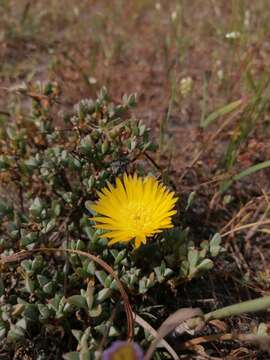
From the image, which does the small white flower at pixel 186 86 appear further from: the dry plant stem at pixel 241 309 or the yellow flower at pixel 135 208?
the dry plant stem at pixel 241 309

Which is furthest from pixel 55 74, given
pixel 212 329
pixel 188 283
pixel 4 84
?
pixel 212 329

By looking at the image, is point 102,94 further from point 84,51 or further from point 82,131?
point 84,51

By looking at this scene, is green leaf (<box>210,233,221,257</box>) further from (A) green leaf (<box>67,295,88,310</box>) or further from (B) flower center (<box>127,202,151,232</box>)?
(A) green leaf (<box>67,295,88,310</box>)

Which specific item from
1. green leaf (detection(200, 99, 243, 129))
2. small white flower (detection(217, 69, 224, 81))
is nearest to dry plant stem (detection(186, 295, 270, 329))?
green leaf (detection(200, 99, 243, 129))

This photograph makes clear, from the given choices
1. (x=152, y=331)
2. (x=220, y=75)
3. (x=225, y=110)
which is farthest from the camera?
(x=220, y=75)

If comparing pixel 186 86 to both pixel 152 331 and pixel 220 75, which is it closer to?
pixel 220 75

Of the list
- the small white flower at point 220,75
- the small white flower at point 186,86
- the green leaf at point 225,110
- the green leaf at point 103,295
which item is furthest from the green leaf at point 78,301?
the small white flower at point 220,75

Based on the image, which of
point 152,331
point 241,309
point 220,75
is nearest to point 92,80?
point 220,75

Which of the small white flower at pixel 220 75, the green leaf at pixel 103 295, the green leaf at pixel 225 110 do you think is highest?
the small white flower at pixel 220 75

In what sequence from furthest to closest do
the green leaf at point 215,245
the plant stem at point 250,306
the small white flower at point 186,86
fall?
1. the small white flower at point 186,86
2. the green leaf at point 215,245
3. the plant stem at point 250,306
